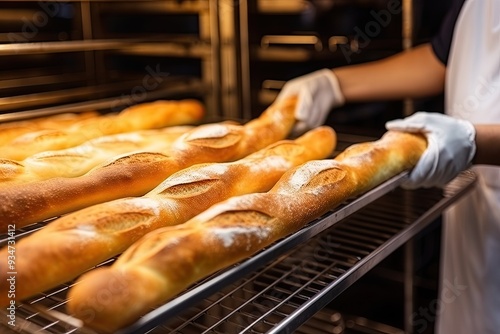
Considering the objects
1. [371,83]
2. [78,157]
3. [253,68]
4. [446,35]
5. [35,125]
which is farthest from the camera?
[253,68]

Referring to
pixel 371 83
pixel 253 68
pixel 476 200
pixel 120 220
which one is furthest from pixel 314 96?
pixel 120 220

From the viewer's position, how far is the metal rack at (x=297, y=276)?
79cm

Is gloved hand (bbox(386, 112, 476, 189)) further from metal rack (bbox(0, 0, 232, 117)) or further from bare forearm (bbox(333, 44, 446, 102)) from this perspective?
metal rack (bbox(0, 0, 232, 117))

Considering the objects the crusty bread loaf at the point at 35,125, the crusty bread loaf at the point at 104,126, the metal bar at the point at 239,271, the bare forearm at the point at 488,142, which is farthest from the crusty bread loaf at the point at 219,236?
the crusty bread loaf at the point at 35,125

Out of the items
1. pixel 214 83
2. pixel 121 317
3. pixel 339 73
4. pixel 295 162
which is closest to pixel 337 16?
pixel 339 73

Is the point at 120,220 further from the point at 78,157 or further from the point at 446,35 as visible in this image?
the point at 446,35

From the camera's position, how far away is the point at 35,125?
4.96 feet

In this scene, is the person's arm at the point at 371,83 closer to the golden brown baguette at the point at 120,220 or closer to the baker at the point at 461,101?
the baker at the point at 461,101

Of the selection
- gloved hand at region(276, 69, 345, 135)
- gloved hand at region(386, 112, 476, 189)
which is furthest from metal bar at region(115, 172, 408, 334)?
gloved hand at region(276, 69, 345, 135)

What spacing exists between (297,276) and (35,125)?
0.76m

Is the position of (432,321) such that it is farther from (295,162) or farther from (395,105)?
(295,162)

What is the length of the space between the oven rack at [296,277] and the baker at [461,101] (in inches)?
4.4

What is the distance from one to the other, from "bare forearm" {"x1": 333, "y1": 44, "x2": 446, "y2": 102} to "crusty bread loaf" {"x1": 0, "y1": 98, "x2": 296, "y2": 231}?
39 centimetres

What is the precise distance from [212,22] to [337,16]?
39 cm
